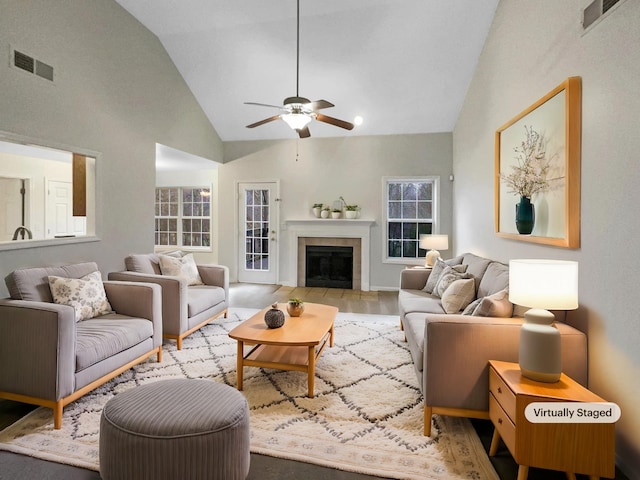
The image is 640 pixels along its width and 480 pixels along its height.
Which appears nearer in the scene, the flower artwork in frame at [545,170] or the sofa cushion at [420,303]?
the flower artwork in frame at [545,170]

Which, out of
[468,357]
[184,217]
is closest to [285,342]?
[468,357]

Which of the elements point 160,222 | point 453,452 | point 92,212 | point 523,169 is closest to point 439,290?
point 523,169

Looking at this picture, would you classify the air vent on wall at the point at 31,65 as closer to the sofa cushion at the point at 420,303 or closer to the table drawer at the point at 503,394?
the sofa cushion at the point at 420,303

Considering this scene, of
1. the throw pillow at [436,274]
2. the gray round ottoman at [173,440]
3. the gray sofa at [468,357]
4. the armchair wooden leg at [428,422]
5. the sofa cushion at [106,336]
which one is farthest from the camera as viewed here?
the throw pillow at [436,274]

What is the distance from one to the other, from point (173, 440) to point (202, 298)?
2.49 metres

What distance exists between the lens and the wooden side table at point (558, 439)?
5.18 ft

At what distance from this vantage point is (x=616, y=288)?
188 cm

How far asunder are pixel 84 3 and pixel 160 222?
506 centimetres

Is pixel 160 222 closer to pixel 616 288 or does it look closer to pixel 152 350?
pixel 152 350

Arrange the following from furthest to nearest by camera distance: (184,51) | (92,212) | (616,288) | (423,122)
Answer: (423,122) < (184,51) < (92,212) < (616,288)

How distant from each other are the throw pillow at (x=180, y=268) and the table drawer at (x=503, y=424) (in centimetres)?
327

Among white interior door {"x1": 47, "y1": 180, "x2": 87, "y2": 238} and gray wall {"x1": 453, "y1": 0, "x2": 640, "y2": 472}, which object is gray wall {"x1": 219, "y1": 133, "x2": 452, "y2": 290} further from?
gray wall {"x1": 453, "y1": 0, "x2": 640, "y2": 472}

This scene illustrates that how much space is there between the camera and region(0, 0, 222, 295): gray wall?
9.77 feet

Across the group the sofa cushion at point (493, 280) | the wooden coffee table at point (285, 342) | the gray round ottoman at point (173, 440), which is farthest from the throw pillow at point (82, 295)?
the sofa cushion at point (493, 280)
